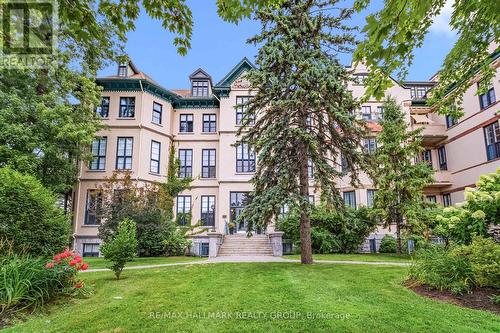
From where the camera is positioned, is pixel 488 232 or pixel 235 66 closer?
pixel 488 232

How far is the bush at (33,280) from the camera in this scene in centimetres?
575

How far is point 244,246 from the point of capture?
62.1 ft

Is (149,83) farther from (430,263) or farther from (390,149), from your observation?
(430,263)

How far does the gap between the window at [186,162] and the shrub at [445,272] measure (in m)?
19.4

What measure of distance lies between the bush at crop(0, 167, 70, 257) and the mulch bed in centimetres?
941

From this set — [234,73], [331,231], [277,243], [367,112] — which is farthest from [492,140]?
[234,73]

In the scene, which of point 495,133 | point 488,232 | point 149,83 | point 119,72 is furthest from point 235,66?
point 488,232

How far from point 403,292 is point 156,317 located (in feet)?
17.8

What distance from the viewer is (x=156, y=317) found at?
18.1ft

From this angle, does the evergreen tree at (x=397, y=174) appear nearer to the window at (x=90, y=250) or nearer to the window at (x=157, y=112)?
the window at (x=157, y=112)

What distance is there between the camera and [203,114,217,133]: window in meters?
25.4

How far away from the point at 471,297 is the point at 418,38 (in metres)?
5.26

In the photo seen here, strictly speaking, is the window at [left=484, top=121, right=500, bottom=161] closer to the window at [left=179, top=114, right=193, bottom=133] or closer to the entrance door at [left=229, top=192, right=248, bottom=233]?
the entrance door at [left=229, top=192, right=248, bottom=233]


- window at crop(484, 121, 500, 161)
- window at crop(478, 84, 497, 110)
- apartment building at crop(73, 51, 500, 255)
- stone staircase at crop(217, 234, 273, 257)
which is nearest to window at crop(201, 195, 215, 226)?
apartment building at crop(73, 51, 500, 255)
